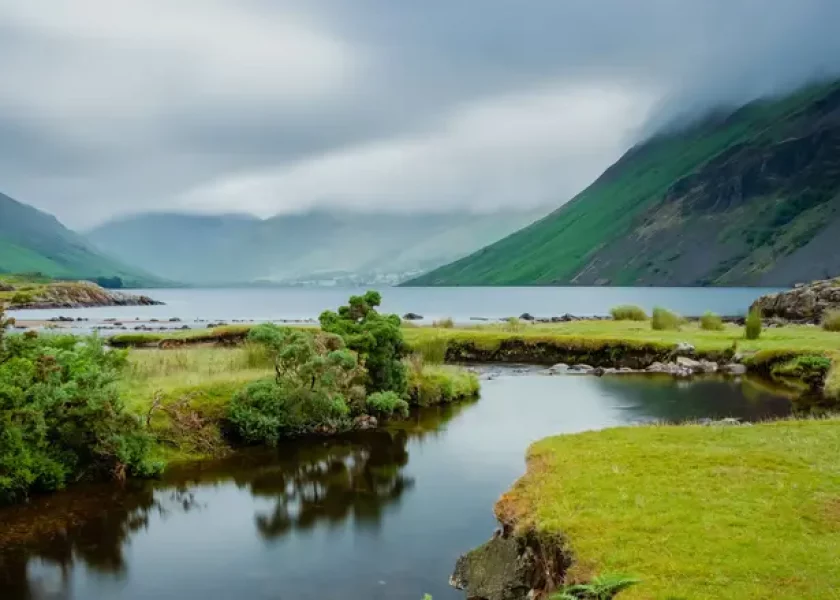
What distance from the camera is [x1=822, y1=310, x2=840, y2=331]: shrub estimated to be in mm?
64562

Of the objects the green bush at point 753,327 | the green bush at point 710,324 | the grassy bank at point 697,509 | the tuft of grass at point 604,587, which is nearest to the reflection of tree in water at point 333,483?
the grassy bank at point 697,509

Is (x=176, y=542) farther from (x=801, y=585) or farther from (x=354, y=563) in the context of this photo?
(x=801, y=585)

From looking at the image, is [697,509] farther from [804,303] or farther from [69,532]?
[804,303]

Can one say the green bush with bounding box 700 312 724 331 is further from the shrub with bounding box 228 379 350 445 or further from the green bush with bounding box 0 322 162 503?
the green bush with bounding box 0 322 162 503

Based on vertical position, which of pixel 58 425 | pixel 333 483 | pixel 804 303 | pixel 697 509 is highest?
pixel 804 303

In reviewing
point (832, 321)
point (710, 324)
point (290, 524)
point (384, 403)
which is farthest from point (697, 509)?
point (710, 324)

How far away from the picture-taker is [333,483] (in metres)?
25.8

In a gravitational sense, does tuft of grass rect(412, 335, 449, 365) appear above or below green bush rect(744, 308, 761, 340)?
below

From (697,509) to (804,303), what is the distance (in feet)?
294

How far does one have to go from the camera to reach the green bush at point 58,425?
22.9 m

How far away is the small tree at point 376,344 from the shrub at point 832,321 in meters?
45.6

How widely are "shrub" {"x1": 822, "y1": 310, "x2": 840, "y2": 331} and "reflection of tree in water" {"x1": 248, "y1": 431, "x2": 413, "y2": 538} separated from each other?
49657mm

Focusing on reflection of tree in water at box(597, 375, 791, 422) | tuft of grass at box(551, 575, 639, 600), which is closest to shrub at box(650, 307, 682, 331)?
reflection of tree in water at box(597, 375, 791, 422)

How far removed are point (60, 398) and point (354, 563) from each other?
12.7 m
